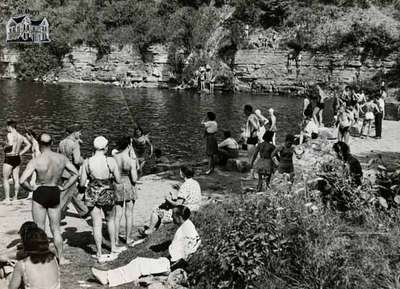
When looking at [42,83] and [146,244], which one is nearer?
[146,244]

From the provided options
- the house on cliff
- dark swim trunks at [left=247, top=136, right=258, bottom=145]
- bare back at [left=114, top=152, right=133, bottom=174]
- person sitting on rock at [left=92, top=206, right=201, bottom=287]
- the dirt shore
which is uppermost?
the house on cliff

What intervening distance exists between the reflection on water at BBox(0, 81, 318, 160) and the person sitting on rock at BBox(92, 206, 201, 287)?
1522 cm

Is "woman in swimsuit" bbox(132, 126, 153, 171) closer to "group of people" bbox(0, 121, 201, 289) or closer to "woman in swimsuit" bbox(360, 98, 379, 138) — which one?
"group of people" bbox(0, 121, 201, 289)

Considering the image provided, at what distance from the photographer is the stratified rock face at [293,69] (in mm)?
53875

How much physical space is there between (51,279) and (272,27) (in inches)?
2277

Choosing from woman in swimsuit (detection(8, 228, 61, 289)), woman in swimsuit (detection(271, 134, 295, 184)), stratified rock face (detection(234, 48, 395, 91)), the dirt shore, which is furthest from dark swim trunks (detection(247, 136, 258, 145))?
stratified rock face (detection(234, 48, 395, 91))

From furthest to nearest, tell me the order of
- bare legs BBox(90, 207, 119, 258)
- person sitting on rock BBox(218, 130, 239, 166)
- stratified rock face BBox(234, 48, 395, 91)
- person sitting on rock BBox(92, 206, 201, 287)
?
stratified rock face BBox(234, 48, 395, 91) → person sitting on rock BBox(218, 130, 239, 166) → bare legs BBox(90, 207, 119, 258) → person sitting on rock BBox(92, 206, 201, 287)

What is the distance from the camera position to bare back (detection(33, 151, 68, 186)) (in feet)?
29.6

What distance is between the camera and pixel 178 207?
1008 centimetres

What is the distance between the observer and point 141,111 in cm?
4119

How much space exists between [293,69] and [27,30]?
41.0 meters

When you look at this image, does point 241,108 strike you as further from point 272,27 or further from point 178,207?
point 178,207

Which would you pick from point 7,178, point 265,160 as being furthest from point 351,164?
point 7,178

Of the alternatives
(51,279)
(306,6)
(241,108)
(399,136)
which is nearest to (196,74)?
(306,6)
